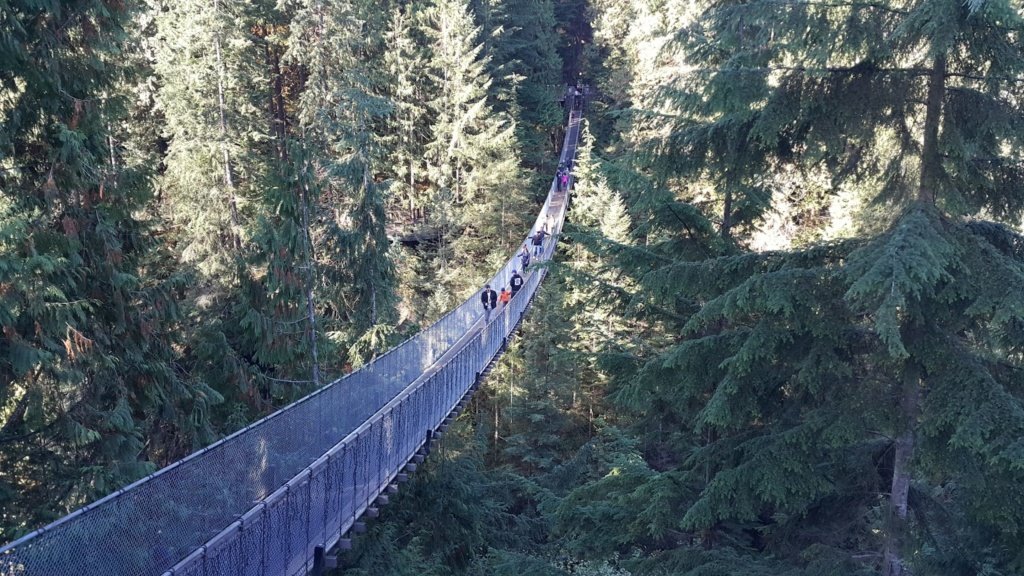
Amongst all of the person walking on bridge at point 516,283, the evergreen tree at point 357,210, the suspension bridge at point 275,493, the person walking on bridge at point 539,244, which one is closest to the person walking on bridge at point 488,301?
the person walking on bridge at point 516,283

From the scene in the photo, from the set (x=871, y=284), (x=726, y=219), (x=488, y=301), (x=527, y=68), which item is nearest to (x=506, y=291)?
(x=488, y=301)

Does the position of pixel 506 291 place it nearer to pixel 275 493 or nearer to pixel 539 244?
pixel 539 244

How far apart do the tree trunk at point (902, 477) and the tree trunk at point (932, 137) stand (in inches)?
38.9

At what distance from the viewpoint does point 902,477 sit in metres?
4.38

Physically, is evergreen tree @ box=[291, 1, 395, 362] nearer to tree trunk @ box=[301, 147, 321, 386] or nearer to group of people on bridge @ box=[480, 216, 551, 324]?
tree trunk @ box=[301, 147, 321, 386]

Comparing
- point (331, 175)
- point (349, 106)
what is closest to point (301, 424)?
point (331, 175)

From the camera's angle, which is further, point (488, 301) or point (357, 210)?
point (488, 301)

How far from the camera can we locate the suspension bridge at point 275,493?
12.8ft

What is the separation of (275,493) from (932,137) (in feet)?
15.2

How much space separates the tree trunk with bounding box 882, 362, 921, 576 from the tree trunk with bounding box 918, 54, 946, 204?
99 cm

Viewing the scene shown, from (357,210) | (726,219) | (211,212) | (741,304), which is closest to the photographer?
(741,304)

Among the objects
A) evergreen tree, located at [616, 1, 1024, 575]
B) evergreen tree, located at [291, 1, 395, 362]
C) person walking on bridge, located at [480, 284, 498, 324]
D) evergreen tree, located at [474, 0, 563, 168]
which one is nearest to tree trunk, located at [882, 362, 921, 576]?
evergreen tree, located at [616, 1, 1024, 575]

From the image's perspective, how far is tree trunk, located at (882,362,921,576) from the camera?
4.24m

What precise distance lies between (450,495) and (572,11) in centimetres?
3509
